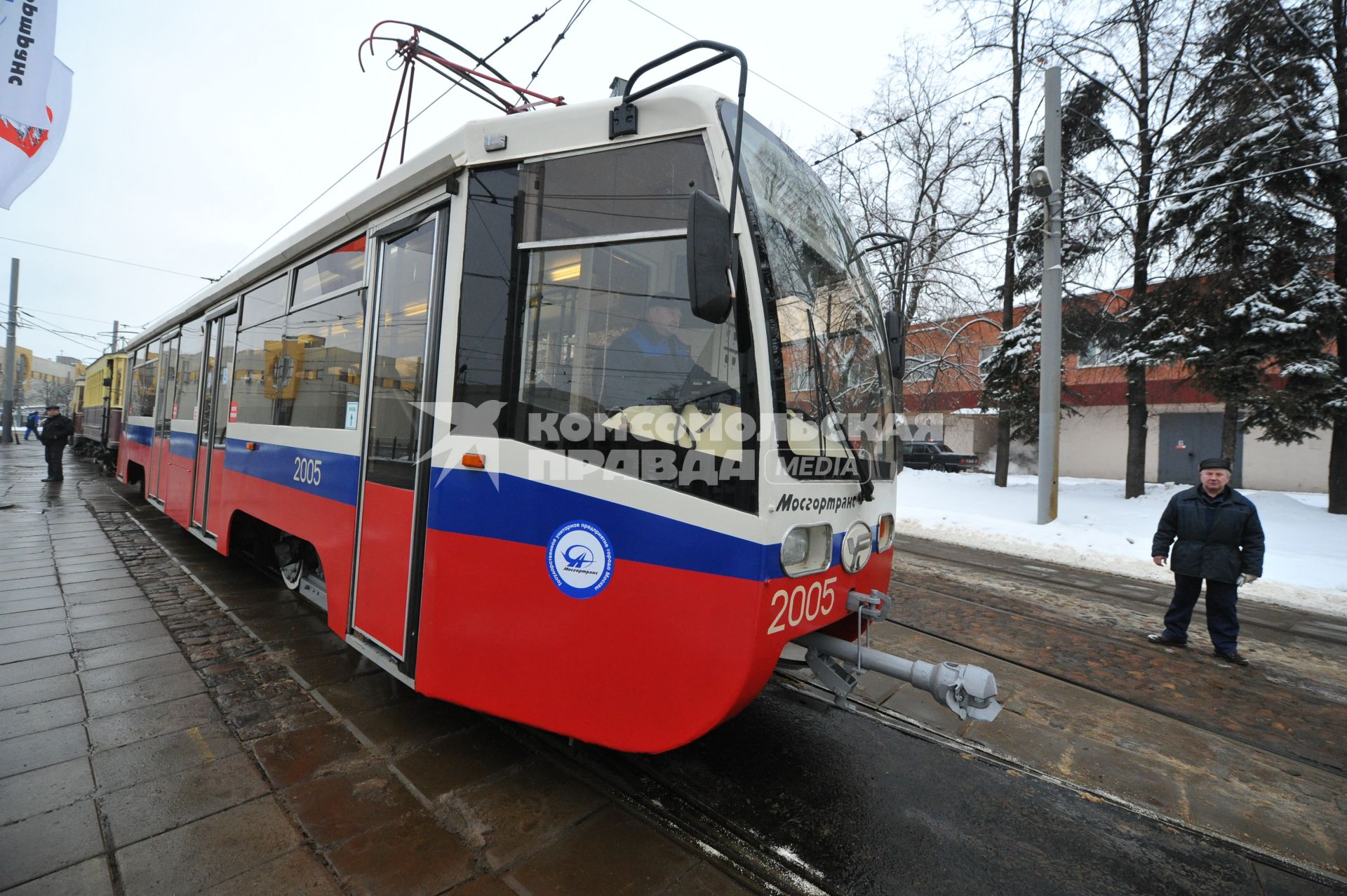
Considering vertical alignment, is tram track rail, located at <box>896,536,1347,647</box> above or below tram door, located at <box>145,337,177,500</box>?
below

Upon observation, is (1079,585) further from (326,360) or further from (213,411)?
(213,411)

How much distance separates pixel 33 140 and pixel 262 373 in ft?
6.06

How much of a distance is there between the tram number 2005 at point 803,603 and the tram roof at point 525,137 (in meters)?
1.92

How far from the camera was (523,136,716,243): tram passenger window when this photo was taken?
2.47 m

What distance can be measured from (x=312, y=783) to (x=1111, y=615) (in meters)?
7.11

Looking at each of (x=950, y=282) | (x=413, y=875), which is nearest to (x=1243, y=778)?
(x=413, y=875)

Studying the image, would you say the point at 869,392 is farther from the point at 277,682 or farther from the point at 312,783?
the point at 277,682

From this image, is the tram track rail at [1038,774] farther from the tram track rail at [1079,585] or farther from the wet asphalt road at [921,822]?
the tram track rail at [1079,585]

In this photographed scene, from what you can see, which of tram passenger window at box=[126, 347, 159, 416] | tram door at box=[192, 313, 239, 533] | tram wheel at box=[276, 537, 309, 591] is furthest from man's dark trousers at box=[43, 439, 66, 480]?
tram wheel at box=[276, 537, 309, 591]

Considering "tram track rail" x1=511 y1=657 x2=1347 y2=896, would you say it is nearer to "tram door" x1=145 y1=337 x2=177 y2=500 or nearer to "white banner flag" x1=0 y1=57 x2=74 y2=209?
"white banner flag" x1=0 y1=57 x2=74 y2=209

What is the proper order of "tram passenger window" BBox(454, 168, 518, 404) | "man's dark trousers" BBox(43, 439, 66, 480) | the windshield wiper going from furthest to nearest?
1. "man's dark trousers" BBox(43, 439, 66, 480)
2. "tram passenger window" BBox(454, 168, 518, 404)
3. the windshield wiper

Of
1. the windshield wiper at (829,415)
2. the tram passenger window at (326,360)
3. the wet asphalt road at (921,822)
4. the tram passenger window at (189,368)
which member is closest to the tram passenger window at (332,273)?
the tram passenger window at (326,360)

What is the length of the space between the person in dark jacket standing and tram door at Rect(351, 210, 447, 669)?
1516cm

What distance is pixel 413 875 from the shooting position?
2270 mm
